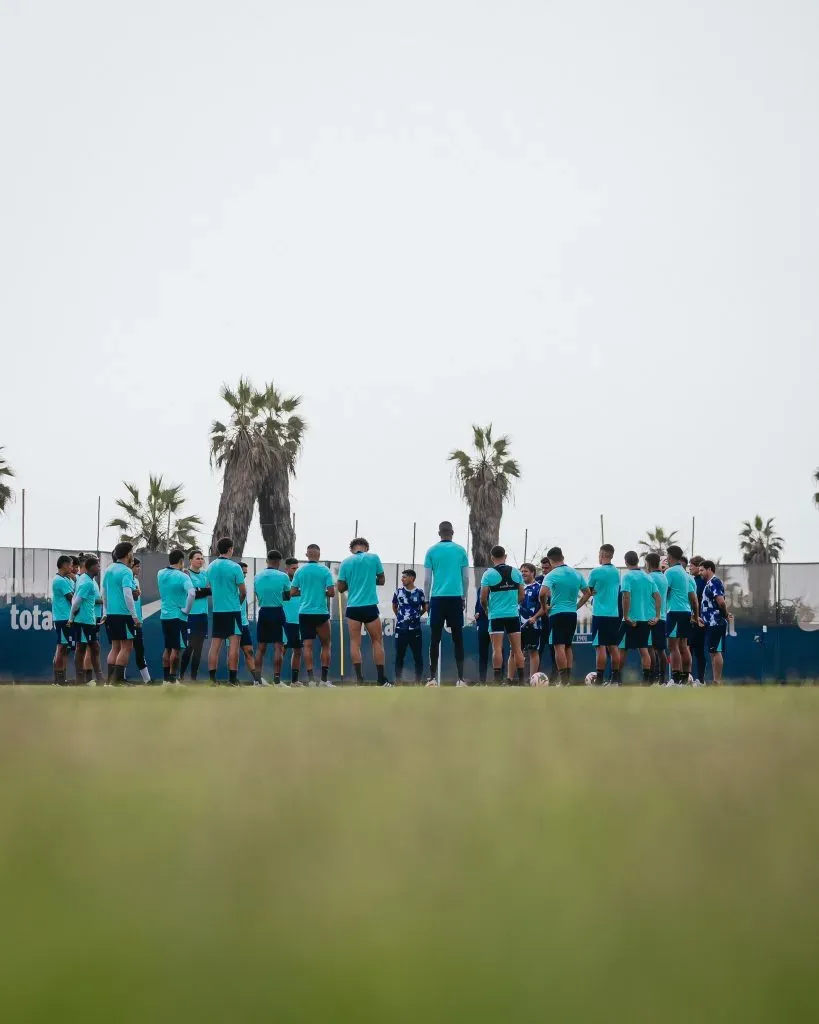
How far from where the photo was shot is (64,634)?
64.8 feet

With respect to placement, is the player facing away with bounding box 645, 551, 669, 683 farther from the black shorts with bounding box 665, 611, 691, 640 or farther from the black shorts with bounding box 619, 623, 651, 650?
the black shorts with bounding box 619, 623, 651, 650

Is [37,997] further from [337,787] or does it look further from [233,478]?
[233,478]

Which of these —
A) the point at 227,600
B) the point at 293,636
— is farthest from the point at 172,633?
the point at 293,636

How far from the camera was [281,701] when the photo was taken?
11.5 metres

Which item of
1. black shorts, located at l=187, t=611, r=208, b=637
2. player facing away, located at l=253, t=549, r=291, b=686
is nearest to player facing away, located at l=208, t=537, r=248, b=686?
player facing away, located at l=253, t=549, r=291, b=686

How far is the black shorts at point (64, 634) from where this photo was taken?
19.5 m

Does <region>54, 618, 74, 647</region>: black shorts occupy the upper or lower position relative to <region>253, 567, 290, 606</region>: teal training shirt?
lower

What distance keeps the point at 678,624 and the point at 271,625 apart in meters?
5.32

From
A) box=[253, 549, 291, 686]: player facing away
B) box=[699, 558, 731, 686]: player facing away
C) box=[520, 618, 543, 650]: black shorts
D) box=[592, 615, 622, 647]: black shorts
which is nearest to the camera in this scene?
box=[592, 615, 622, 647]: black shorts

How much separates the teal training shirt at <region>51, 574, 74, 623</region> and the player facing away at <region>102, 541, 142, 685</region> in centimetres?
206

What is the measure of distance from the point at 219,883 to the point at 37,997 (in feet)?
3.81

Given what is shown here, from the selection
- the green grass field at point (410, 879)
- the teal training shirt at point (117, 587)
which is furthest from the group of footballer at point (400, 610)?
the green grass field at point (410, 879)

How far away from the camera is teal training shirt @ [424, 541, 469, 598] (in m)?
18.5

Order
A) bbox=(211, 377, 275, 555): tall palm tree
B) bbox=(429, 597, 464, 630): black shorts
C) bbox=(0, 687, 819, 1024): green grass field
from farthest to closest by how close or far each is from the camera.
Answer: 1. bbox=(211, 377, 275, 555): tall palm tree
2. bbox=(429, 597, 464, 630): black shorts
3. bbox=(0, 687, 819, 1024): green grass field
